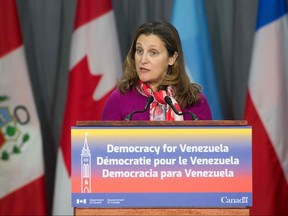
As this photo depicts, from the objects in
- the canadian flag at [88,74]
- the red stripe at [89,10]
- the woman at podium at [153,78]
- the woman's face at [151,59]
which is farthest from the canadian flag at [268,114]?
the woman's face at [151,59]

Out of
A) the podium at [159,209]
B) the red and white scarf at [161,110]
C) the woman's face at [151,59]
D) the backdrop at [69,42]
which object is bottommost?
the podium at [159,209]

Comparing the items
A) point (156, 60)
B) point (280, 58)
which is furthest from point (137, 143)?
point (280, 58)

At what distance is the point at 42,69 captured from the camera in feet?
12.9

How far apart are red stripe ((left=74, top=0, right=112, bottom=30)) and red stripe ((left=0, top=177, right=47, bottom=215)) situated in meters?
1.05

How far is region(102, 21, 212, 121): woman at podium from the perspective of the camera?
7.78 ft

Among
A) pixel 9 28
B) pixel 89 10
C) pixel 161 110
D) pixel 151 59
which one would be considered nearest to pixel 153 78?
pixel 151 59

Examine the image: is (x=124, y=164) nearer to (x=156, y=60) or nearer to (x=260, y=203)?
(x=156, y=60)

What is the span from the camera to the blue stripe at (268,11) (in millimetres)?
3814

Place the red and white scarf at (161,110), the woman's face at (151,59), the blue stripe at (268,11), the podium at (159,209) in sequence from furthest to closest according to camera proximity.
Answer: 1. the blue stripe at (268,11)
2. the woman's face at (151,59)
3. the red and white scarf at (161,110)
4. the podium at (159,209)

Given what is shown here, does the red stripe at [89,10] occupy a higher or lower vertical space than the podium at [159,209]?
higher

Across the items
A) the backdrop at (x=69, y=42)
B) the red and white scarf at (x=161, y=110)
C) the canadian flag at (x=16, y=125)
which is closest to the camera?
the red and white scarf at (x=161, y=110)

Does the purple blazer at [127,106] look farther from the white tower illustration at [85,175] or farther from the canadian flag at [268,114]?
the canadian flag at [268,114]

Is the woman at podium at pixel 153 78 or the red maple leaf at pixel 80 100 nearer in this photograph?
the woman at podium at pixel 153 78

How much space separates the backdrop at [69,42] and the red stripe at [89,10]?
0.57ft
